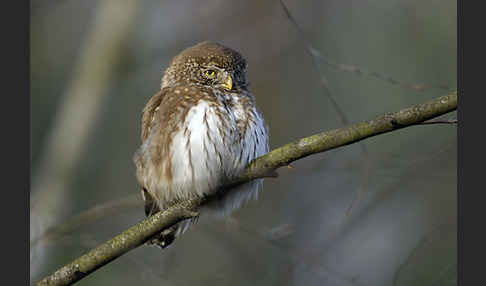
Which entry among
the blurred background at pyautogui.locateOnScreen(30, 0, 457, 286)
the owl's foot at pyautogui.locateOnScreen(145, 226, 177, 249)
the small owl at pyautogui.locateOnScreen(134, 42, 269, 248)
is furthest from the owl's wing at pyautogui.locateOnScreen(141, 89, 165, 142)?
the owl's foot at pyautogui.locateOnScreen(145, 226, 177, 249)

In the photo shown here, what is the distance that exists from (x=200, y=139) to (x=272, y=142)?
3.99 meters

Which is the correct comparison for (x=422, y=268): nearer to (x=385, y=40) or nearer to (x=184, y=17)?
(x=385, y=40)

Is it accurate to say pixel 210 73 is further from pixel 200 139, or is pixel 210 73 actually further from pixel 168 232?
pixel 168 232

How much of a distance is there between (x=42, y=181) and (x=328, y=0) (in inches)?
188

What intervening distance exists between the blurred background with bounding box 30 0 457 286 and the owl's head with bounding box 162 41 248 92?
1.72ft

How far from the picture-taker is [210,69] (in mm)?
3992

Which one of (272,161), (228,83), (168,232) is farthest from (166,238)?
(272,161)

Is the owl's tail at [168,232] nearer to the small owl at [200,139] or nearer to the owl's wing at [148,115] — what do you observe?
the small owl at [200,139]

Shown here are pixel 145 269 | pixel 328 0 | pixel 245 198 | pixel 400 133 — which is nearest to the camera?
pixel 245 198

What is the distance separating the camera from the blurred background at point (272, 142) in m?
4.14

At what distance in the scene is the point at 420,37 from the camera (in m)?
6.21

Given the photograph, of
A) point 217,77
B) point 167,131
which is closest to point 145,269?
point 167,131

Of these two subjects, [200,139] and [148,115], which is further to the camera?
[148,115]

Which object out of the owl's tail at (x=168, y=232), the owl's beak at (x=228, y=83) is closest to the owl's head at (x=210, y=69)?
the owl's beak at (x=228, y=83)
